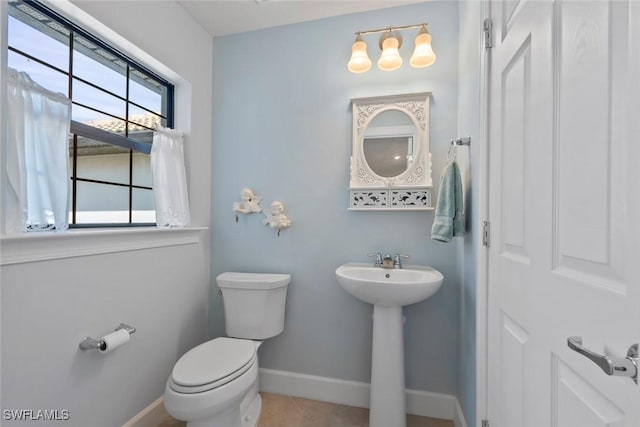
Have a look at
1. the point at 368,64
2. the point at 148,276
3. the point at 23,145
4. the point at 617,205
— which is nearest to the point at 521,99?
the point at 617,205

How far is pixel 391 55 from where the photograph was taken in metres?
1.73

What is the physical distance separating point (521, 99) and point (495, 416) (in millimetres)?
1134

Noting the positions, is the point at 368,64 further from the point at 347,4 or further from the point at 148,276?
the point at 148,276

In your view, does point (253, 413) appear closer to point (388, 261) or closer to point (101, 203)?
point (388, 261)

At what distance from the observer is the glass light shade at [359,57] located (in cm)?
178

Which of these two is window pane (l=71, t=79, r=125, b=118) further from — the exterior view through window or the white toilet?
the white toilet

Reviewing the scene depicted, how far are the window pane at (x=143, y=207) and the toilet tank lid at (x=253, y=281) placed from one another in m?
0.58

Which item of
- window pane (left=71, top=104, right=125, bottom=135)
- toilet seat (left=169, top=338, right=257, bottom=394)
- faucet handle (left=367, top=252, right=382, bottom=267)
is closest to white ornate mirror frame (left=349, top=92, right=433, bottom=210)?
faucet handle (left=367, top=252, right=382, bottom=267)

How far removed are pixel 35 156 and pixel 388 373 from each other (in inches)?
74.4

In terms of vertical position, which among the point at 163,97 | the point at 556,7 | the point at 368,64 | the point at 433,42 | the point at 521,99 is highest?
the point at 433,42

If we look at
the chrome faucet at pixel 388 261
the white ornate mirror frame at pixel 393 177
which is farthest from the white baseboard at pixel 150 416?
the white ornate mirror frame at pixel 393 177

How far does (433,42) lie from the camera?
1.80 m

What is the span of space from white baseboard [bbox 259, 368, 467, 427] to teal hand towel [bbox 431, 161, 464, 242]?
3.23ft

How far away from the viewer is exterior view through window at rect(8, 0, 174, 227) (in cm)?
125
